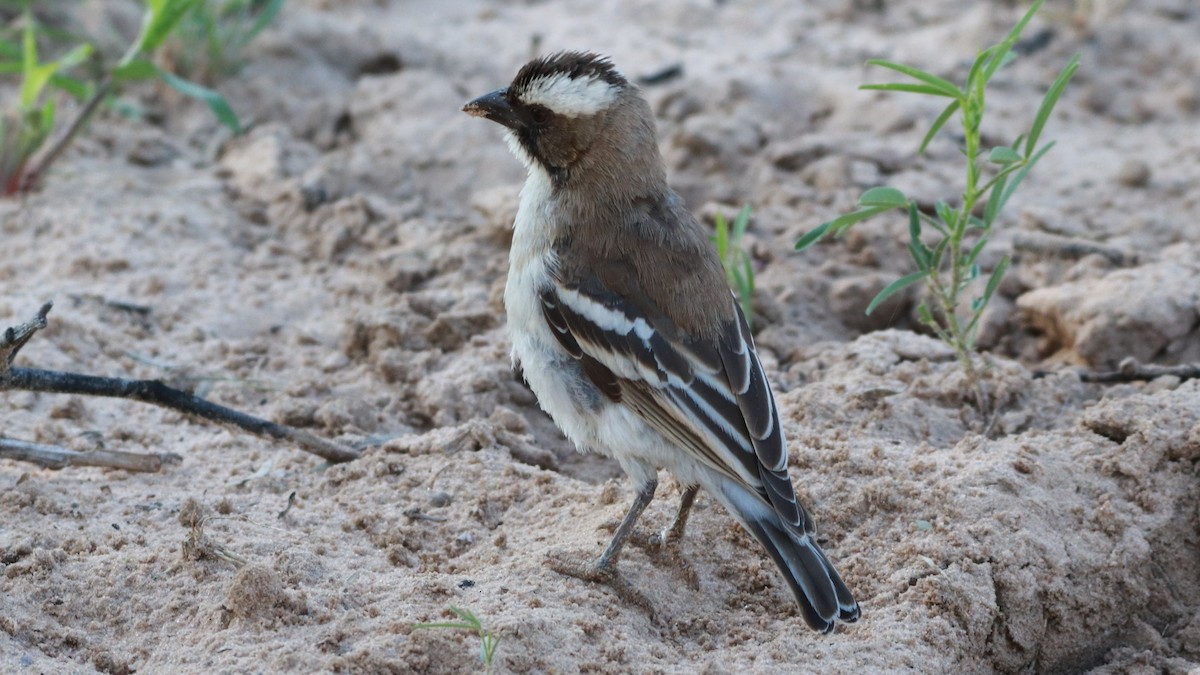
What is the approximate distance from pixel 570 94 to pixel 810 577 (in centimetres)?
200

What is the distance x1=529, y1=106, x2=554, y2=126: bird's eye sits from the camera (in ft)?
16.0

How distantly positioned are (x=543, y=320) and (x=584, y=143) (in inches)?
29.2

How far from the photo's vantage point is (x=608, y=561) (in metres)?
4.13

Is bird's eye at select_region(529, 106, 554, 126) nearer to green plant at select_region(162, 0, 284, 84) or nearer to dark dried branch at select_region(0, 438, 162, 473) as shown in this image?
dark dried branch at select_region(0, 438, 162, 473)

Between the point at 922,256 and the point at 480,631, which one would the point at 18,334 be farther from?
the point at 922,256

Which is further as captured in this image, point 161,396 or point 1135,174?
point 1135,174

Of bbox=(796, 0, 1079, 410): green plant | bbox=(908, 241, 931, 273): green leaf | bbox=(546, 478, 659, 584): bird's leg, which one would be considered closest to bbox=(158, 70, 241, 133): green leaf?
bbox=(796, 0, 1079, 410): green plant

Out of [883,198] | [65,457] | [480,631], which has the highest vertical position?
[883,198]

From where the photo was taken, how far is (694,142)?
7258mm

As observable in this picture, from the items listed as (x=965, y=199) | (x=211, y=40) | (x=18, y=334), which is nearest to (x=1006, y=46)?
(x=965, y=199)

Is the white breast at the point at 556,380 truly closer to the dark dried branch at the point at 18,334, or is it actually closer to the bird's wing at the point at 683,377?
the bird's wing at the point at 683,377

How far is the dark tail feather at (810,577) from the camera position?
147 inches

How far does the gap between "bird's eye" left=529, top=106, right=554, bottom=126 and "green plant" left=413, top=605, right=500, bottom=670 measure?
1.99 metres

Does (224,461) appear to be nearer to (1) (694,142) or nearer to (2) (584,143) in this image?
(2) (584,143)
